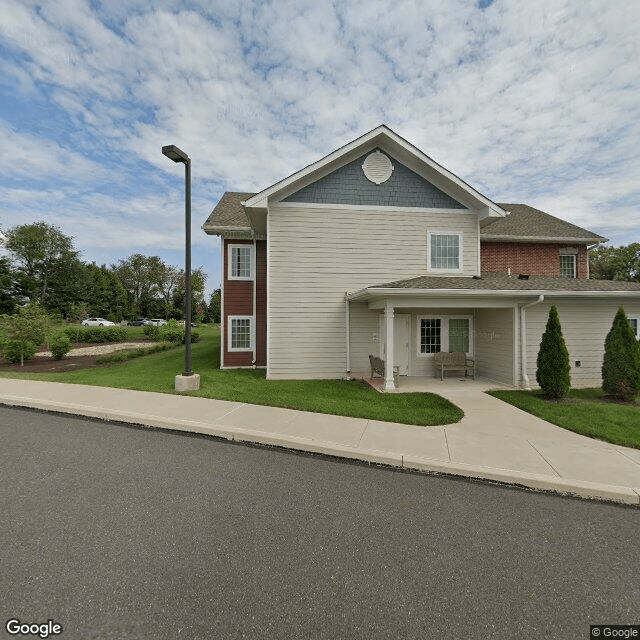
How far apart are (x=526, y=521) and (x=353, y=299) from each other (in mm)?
8595

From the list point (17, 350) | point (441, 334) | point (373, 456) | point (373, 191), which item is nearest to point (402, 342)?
point (441, 334)

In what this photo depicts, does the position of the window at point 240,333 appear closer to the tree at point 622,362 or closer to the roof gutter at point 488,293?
the roof gutter at point 488,293

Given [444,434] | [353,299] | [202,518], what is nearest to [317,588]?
[202,518]

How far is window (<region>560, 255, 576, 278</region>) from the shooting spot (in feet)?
53.1

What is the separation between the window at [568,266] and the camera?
16172 millimetres

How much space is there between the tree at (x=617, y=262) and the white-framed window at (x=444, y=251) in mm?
47023

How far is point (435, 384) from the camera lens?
35.8 feet

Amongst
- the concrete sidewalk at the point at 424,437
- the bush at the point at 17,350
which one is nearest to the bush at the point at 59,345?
the bush at the point at 17,350

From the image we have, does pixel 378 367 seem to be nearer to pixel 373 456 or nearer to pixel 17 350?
pixel 373 456

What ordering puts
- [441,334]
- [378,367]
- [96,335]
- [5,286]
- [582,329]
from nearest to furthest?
[378,367], [582,329], [441,334], [96,335], [5,286]

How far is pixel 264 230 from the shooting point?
13.9 m

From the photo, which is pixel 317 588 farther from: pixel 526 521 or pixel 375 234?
pixel 375 234

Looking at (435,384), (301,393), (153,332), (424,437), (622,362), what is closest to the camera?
(424,437)

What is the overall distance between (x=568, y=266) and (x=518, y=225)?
9.89 ft
